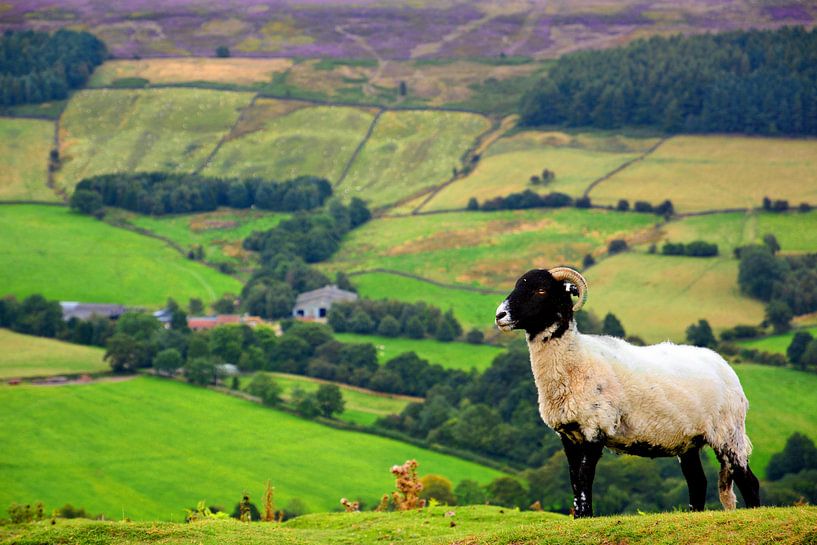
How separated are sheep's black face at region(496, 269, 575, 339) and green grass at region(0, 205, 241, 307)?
100585 mm

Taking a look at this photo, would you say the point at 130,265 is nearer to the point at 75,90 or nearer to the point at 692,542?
the point at 75,90

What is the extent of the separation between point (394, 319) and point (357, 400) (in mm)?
18493

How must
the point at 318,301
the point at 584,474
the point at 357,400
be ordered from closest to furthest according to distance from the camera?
the point at 584,474
the point at 357,400
the point at 318,301

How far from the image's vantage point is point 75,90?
18350 cm

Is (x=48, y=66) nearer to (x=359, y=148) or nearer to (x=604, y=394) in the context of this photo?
(x=359, y=148)

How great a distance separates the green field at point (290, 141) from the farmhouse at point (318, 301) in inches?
1628

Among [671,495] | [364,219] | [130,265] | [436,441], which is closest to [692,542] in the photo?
[671,495]

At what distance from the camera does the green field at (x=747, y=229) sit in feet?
380

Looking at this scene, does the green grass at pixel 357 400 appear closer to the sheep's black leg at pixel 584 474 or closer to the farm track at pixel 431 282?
the farm track at pixel 431 282

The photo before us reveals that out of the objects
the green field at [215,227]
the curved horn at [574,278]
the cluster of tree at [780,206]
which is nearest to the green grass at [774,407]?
Answer: the cluster of tree at [780,206]

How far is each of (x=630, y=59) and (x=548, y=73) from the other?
12.3m

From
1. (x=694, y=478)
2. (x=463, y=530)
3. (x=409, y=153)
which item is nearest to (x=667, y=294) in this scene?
(x=409, y=153)

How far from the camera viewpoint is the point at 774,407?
3019 inches

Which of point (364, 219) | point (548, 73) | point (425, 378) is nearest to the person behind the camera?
point (425, 378)
